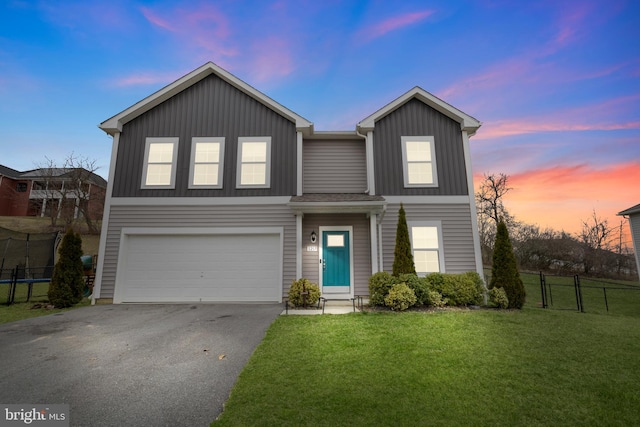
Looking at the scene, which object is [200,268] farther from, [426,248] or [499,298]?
[499,298]

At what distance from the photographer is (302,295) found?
7.58 meters

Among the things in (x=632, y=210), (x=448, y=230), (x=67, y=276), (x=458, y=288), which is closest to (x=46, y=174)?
(x=67, y=276)

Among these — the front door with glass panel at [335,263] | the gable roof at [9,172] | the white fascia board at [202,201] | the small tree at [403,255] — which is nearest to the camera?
the small tree at [403,255]

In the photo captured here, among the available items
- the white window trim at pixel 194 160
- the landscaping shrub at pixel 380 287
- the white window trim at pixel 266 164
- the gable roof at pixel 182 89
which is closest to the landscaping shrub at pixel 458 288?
the landscaping shrub at pixel 380 287

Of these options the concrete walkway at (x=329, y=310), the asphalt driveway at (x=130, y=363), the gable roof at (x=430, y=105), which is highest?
the gable roof at (x=430, y=105)

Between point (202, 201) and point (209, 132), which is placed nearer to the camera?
point (202, 201)

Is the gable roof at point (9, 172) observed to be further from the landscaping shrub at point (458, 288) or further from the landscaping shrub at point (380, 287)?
the landscaping shrub at point (458, 288)

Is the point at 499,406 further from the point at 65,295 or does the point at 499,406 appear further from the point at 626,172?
the point at 626,172

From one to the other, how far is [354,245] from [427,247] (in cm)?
249

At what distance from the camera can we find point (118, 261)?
28.9 feet

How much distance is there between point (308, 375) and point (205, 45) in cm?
1289

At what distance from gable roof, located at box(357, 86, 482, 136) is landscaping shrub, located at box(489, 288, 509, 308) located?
572 centimetres

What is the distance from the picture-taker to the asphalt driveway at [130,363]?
2.80 m

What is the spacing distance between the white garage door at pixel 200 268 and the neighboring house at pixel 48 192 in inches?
889
